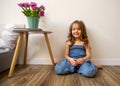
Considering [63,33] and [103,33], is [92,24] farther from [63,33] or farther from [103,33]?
[63,33]

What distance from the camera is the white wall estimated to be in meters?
1.88

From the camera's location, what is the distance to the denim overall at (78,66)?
1.39 metres

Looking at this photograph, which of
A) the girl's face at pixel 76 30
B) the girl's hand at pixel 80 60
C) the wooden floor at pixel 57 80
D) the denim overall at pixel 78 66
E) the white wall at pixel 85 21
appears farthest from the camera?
the white wall at pixel 85 21

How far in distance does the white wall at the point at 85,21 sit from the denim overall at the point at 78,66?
0.22 metres

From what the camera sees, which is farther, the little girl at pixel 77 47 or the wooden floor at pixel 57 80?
the little girl at pixel 77 47

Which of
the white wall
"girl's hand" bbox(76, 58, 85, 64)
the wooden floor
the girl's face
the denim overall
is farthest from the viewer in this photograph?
the white wall

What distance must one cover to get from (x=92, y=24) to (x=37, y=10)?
28.1 inches

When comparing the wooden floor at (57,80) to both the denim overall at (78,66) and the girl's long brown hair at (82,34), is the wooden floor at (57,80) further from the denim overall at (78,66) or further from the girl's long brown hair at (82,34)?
the girl's long brown hair at (82,34)

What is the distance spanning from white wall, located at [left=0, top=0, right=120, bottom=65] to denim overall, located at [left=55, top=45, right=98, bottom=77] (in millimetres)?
219

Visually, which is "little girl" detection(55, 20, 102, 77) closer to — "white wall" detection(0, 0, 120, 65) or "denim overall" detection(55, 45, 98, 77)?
"denim overall" detection(55, 45, 98, 77)

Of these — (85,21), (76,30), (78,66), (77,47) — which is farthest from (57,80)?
(85,21)

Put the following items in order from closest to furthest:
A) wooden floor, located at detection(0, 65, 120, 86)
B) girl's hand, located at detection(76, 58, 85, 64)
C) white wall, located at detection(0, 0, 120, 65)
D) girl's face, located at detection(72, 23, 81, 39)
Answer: wooden floor, located at detection(0, 65, 120, 86)
girl's hand, located at detection(76, 58, 85, 64)
girl's face, located at detection(72, 23, 81, 39)
white wall, located at detection(0, 0, 120, 65)

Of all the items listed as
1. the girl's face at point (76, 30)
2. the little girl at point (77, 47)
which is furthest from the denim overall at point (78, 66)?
the girl's face at point (76, 30)

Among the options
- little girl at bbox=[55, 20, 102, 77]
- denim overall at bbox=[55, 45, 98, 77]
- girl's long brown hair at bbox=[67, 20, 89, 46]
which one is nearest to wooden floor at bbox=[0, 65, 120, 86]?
denim overall at bbox=[55, 45, 98, 77]
